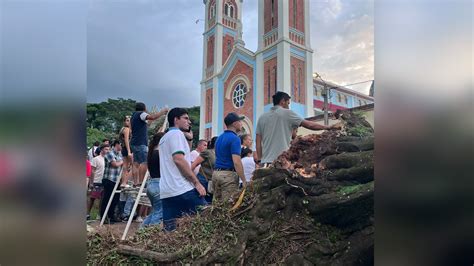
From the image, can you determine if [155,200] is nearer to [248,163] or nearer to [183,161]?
[183,161]

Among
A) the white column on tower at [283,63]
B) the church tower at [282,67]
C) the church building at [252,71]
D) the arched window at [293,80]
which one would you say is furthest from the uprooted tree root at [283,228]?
the white column on tower at [283,63]

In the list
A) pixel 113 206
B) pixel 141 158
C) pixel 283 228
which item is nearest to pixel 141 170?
pixel 141 158

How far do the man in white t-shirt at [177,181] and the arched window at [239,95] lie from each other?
16226 millimetres

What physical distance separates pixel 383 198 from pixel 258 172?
2.05 meters

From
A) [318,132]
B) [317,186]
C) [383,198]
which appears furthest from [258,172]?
[383,198]

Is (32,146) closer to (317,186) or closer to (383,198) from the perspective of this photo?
(383,198)

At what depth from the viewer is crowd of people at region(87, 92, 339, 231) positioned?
318cm

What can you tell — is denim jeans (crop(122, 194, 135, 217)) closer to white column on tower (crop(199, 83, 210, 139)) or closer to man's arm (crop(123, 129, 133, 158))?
man's arm (crop(123, 129, 133, 158))

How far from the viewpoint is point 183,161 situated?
122 inches

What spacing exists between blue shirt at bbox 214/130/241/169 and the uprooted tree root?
72 cm

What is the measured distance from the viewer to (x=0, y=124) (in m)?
0.90

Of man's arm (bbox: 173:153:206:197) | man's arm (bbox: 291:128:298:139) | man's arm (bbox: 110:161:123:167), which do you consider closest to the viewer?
man's arm (bbox: 173:153:206:197)

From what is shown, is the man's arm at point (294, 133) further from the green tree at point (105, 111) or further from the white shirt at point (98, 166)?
the white shirt at point (98, 166)

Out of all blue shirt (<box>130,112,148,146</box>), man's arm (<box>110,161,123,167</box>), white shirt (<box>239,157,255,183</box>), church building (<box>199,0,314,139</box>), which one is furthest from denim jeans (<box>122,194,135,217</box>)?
church building (<box>199,0,314,139</box>)
